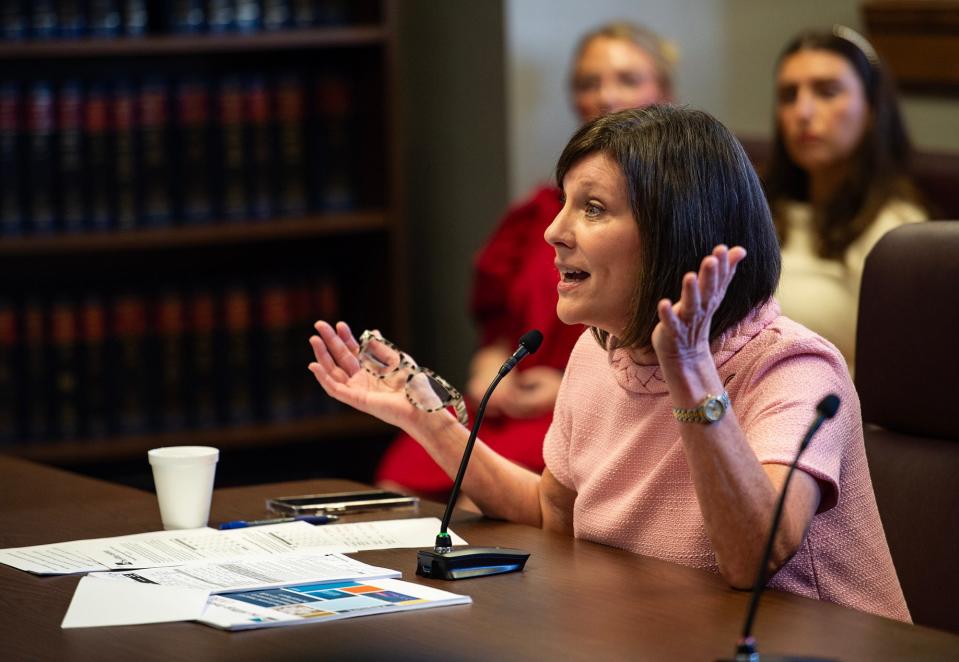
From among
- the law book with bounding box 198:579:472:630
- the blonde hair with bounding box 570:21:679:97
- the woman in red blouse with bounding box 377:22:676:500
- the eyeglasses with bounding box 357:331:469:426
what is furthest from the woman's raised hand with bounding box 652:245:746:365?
the blonde hair with bounding box 570:21:679:97

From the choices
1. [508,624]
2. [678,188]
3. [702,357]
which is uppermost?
[678,188]

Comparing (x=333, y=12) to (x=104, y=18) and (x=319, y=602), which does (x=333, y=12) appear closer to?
(x=104, y=18)

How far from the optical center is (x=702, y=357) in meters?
1.32

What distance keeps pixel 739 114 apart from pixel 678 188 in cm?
224

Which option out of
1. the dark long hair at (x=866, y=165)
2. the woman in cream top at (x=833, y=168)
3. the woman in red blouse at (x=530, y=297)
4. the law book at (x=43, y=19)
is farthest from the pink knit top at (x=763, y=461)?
the law book at (x=43, y=19)

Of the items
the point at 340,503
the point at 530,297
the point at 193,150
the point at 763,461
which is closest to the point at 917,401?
the point at 763,461

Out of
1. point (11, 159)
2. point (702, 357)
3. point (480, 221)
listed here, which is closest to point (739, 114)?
point (480, 221)

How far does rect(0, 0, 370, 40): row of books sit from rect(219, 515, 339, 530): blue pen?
1.94 meters

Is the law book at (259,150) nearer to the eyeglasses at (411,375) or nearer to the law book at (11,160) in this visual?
the law book at (11,160)

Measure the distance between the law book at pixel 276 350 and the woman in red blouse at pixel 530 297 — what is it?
0.36 meters

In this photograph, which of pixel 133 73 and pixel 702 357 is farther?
pixel 133 73

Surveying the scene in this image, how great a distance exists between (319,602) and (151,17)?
94.9 inches

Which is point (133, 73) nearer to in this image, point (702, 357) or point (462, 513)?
point (462, 513)

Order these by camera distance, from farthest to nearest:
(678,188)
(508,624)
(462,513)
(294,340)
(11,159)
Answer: (294,340) < (11,159) < (462,513) < (678,188) < (508,624)
